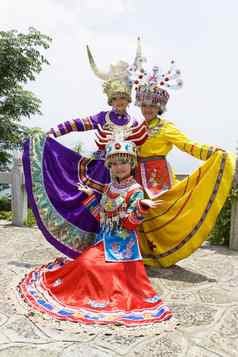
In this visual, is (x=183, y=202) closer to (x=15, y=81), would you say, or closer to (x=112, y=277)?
(x=112, y=277)

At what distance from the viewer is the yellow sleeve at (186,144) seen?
13.5ft

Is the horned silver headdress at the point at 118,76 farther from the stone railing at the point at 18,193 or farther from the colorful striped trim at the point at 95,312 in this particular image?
the stone railing at the point at 18,193

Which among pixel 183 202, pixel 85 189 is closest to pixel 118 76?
pixel 85 189

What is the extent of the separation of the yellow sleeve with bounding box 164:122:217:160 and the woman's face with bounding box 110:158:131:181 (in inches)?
37.9

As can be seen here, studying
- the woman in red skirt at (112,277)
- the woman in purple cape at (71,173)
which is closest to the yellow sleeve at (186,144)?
the woman in purple cape at (71,173)

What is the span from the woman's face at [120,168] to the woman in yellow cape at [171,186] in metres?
0.75

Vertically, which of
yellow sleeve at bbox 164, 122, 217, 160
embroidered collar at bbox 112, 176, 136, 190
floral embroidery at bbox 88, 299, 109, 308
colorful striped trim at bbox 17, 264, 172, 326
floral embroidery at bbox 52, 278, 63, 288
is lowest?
colorful striped trim at bbox 17, 264, 172, 326

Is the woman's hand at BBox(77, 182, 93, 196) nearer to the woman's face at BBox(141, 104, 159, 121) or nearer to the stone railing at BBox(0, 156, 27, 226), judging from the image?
the woman's face at BBox(141, 104, 159, 121)

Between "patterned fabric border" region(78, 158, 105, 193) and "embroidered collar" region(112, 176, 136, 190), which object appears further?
"patterned fabric border" region(78, 158, 105, 193)

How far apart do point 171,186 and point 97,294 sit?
5.56ft

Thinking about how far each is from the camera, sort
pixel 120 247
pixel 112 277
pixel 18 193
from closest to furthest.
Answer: pixel 112 277 < pixel 120 247 < pixel 18 193

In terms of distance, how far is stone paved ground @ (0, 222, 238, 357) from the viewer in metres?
2.38

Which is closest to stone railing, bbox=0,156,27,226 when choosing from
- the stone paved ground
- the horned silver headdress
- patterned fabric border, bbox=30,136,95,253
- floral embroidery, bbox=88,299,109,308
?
the stone paved ground

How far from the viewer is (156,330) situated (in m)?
2.66
